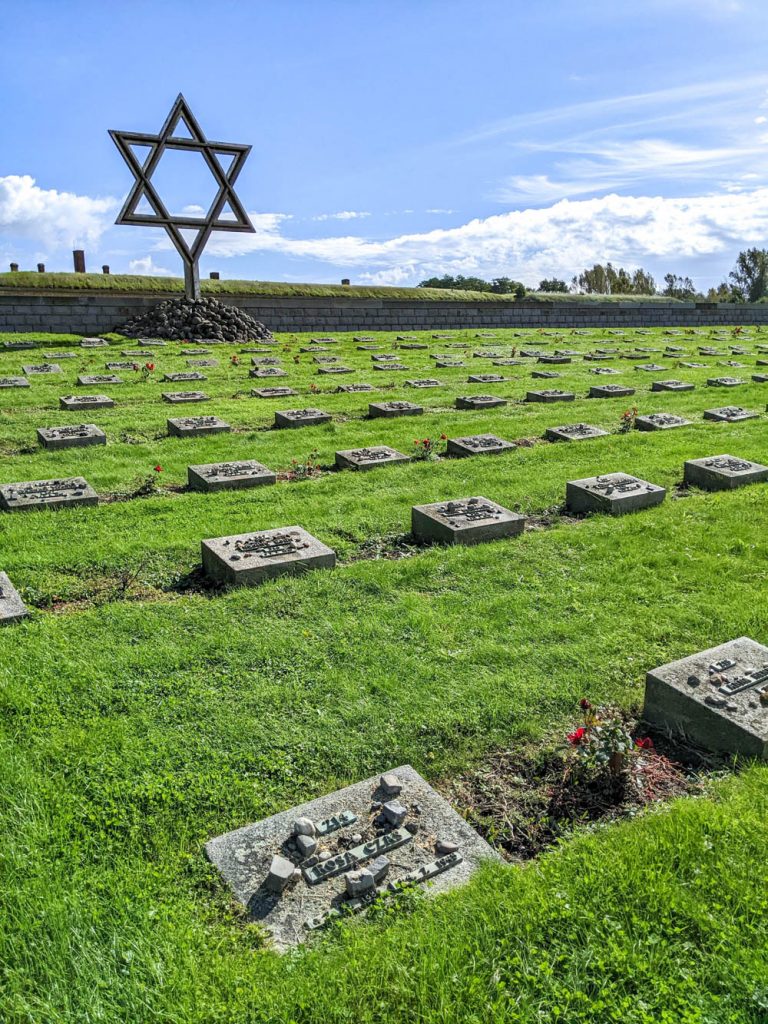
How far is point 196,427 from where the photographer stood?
9852 mm

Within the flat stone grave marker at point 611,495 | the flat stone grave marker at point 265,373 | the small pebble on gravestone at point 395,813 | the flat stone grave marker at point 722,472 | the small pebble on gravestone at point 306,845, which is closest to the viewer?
the small pebble on gravestone at point 306,845

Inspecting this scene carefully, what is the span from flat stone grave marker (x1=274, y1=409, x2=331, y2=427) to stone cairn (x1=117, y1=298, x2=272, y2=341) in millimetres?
10131

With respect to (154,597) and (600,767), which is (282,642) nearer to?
(154,597)

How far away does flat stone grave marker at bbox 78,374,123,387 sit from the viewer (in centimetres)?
1291

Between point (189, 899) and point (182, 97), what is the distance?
2001 cm

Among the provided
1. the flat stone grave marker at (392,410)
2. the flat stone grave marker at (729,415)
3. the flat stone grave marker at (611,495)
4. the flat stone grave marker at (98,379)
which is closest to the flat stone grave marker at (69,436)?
the flat stone grave marker at (98,379)

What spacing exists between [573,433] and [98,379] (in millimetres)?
8220

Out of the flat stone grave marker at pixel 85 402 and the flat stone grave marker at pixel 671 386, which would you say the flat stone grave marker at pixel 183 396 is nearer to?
the flat stone grave marker at pixel 85 402

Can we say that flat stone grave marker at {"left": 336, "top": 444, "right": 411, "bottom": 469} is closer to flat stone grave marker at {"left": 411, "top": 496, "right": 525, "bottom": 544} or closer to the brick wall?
flat stone grave marker at {"left": 411, "top": 496, "right": 525, "bottom": 544}

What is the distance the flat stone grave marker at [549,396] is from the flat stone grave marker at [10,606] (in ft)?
31.0

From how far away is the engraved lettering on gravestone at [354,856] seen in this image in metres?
2.57

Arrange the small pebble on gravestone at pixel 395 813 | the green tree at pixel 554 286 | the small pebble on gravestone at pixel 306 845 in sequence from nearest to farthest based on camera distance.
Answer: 1. the small pebble on gravestone at pixel 306 845
2. the small pebble on gravestone at pixel 395 813
3. the green tree at pixel 554 286

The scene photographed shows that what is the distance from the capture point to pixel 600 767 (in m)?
3.18

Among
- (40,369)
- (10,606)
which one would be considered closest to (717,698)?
(10,606)
